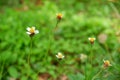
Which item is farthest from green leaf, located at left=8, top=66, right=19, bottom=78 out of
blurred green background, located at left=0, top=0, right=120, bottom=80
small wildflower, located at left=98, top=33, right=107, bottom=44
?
small wildflower, located at left=98, top=33, right=107, bottom=44

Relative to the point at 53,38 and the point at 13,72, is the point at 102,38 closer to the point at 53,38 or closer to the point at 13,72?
the point at 53,38

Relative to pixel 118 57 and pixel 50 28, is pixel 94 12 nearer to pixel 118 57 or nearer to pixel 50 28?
pixel 50 28

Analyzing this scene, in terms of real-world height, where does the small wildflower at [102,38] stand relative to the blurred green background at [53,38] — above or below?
above

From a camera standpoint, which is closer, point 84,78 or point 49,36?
point 84,78

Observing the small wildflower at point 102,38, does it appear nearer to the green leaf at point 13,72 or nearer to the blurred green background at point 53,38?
the blurred green background at point 53,38

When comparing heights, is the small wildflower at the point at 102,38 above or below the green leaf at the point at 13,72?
above

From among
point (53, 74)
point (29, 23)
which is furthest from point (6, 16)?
point (53, 74)

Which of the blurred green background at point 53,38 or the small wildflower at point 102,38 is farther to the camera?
the small wildflower at point 102,38

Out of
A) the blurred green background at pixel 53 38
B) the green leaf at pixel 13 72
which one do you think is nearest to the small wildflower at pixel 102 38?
the blurred green background at pixel 53 38
